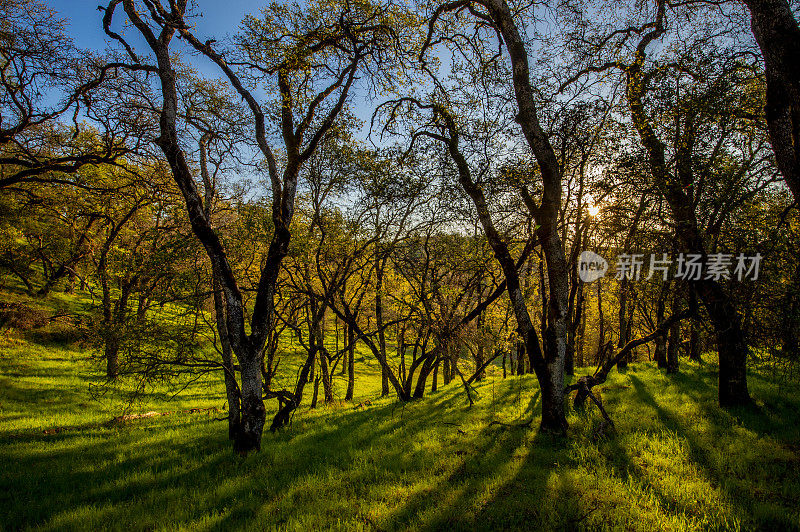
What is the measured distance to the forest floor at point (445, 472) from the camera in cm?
486

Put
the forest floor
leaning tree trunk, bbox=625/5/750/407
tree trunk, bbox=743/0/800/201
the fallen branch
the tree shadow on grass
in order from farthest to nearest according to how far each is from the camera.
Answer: the fallen branch < leaning tree trunk, bbox=625/5/750/407 < the forest floor < the tree shadow on grass < tree trunk, bbox=743/0/800/201

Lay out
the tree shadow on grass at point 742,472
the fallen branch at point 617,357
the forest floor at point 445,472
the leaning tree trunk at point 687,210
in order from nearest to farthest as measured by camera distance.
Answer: the tree shadow on grass at point 742,472, the forest floor at point 445,472, the leaning tree trunk at point 687,210, the fallen branch at point 617,357

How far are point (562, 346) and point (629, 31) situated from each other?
986 centimetres

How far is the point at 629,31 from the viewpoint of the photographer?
1002 cm

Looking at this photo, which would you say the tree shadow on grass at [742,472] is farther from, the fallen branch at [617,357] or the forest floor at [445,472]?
the fallen branch at [617,357]

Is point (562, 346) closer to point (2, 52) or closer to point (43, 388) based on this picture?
point (2, 52)

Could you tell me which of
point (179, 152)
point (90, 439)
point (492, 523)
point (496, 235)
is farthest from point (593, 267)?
point (90, 439)

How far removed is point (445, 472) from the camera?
6.47 metres

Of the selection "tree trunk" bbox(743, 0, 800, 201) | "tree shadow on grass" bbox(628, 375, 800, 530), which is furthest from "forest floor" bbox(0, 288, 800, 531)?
"tree trunk" bbox(743, 0, 800, 201)

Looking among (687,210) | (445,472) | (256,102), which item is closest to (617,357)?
(687,210)

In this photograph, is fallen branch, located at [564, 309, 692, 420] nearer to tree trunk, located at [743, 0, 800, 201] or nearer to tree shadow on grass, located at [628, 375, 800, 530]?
tree shadow on grass, located at [628, 375, 800, 530]

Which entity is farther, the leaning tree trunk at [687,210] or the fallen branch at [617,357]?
the fallen branch at [617,357]

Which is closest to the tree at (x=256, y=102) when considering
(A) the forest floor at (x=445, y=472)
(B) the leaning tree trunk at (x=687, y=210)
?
(A) the forest floor at (x=445, y=472)

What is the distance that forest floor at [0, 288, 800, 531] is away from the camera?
16.0ft
